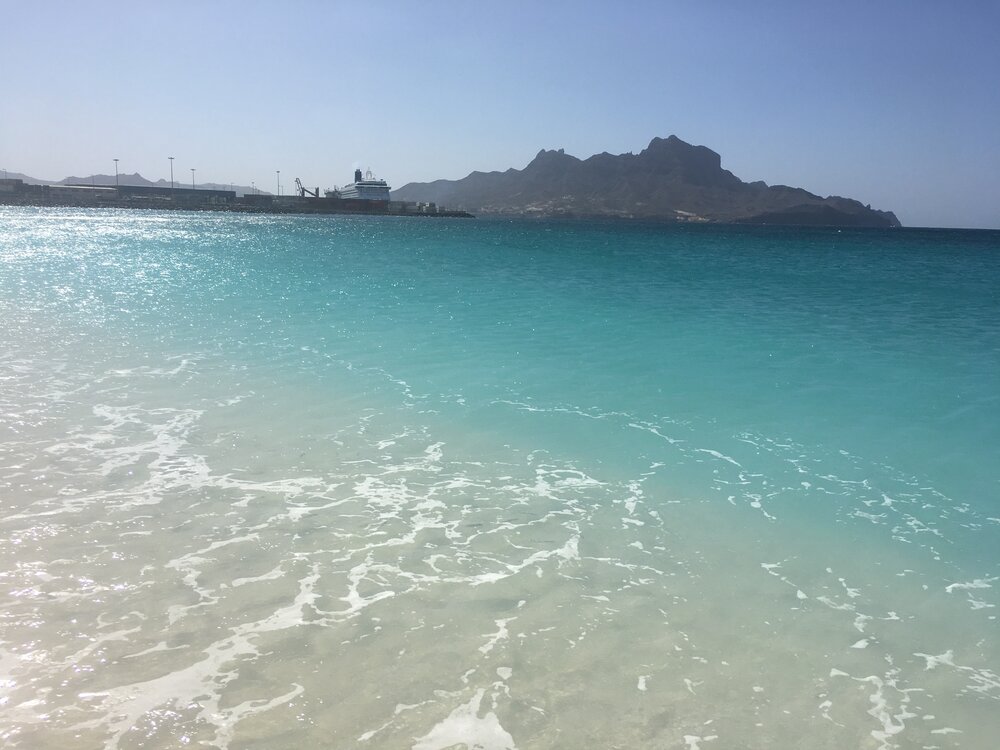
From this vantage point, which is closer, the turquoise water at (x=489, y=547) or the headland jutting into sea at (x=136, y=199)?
the turquoise water at (x=489, y=547)

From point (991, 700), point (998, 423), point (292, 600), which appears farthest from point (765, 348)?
point (292, 600)

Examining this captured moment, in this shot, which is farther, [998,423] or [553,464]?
[998,423]

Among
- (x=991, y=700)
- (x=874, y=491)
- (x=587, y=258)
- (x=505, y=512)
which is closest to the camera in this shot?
(x=991, y=700)

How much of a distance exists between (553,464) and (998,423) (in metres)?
8.51

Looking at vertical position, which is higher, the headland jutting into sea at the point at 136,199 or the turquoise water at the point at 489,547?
the headland jutting into sea at the point at 136,199

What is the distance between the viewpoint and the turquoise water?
4660 millimetres

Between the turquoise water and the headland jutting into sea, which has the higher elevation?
the headland jutting into sea

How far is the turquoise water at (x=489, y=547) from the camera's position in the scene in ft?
15.3

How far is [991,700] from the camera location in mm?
4996

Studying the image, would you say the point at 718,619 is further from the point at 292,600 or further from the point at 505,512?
the point at 292,600

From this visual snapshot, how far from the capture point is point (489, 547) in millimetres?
6898

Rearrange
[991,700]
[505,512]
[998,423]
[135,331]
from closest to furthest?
1. [991,700]
2. [505,512]
3. [998,423]
4. [135,331]

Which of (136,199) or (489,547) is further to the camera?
(136,199)

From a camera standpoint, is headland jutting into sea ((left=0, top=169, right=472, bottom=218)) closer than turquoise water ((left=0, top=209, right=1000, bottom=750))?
No
